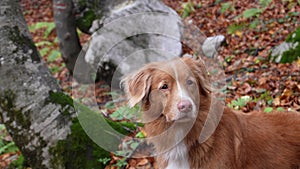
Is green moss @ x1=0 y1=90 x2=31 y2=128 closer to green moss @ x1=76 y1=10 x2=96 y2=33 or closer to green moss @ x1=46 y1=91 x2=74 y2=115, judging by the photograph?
green moss @ x1=46 y1=91 x2=74 y2=115

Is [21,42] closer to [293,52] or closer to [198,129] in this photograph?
[198,129]

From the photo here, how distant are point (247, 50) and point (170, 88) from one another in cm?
601

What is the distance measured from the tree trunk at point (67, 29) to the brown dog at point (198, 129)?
7021mm

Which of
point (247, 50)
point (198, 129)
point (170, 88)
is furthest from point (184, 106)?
point (247, 50)

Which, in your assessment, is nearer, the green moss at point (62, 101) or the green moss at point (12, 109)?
the green moss at point (12, 109)

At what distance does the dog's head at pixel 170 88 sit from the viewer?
3.47 m

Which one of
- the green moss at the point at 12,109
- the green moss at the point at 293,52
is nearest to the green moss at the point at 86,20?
the green moss at the point at 293,52

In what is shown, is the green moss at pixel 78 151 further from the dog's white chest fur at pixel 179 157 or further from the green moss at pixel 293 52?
the green moss at pixel 293 52

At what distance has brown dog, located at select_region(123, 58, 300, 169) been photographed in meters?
3.62

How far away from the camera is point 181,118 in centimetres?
347

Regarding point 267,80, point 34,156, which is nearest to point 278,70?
point 267,80

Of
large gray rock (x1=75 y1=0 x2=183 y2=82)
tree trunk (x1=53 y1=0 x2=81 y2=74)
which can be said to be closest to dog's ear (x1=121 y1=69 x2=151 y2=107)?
large gray rock (x1=75 y1=0 x2=183 y2=82)

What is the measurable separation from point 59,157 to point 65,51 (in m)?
6.42

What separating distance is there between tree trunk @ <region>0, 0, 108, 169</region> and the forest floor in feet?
1.94
